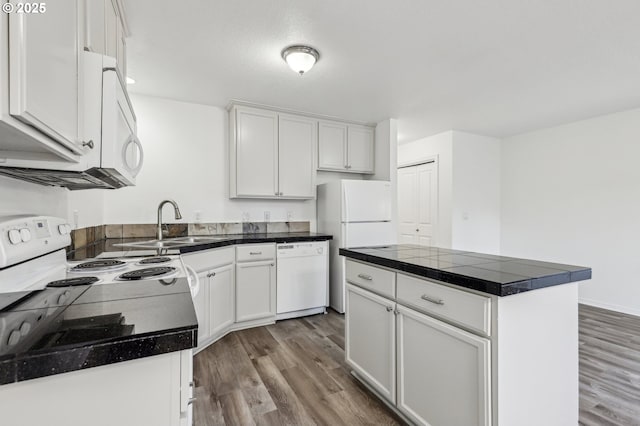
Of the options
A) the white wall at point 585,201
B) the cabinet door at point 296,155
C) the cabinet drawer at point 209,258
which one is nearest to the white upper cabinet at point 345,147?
the cabinet door at point 296,155

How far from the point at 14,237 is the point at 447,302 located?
1635mm

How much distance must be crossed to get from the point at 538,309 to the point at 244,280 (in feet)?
7.94

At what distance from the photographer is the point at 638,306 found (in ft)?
11.2

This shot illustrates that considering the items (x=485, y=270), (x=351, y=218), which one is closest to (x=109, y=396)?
(x=485, y=270)

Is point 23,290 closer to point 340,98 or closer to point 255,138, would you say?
point 255,138

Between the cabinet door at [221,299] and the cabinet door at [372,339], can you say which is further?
the cabinet door at [221,299]

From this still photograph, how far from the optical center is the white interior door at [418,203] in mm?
4656

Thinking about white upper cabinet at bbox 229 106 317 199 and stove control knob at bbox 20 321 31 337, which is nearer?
stove control knob at bbox 20 321 31 337

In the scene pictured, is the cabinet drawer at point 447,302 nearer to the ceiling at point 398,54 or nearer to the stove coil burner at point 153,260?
the stove coil burner at point 153,260

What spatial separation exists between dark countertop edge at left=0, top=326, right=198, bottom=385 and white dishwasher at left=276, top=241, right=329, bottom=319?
A: 253 centimetres

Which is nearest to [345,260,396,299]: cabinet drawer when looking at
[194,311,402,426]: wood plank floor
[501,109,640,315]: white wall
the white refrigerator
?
[194,311,402,426]: wood plank floor

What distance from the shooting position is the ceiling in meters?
1.80

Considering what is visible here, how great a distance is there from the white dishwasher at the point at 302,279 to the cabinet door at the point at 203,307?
0.79 meters

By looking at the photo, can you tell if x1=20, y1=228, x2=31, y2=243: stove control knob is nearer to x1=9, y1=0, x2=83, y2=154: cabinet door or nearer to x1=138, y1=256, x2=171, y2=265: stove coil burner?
x1=9, y1=0, x2=83, y2=154: cabinet door
